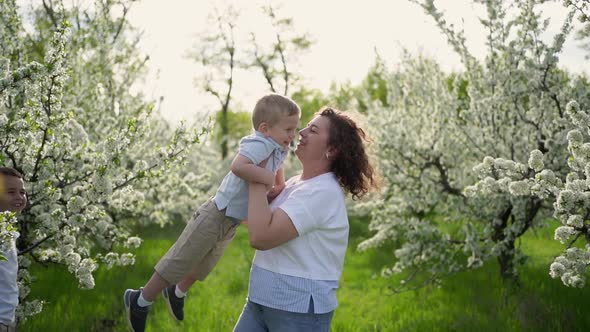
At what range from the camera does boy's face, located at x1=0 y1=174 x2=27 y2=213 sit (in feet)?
11.4

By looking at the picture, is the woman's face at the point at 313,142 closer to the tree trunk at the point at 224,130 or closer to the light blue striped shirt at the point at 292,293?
the light blue striped shirt at the point at 292,293

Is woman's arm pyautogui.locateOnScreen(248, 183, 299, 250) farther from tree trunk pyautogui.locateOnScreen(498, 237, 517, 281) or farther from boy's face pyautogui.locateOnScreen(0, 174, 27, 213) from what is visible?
tree trunk pyautogui.locateOnScreen(498, 237, 517, 281)

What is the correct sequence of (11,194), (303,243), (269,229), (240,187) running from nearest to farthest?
(269,229) < (303,243) < (240,187) < (11,194)

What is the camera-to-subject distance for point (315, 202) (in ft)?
9.08

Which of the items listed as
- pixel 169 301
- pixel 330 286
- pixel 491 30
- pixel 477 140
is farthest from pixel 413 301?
pixel 330 286

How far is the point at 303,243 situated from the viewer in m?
2.77

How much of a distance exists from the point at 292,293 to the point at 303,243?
239 mm

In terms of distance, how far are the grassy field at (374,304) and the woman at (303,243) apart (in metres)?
2.86

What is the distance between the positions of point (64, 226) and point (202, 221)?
1.84 meters

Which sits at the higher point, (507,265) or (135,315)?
(507,265)

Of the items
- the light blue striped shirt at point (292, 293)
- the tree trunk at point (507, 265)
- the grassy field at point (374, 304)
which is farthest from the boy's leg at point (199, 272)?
the tree trunk at point (507, 265)

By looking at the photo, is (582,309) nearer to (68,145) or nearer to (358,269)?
(358,269)

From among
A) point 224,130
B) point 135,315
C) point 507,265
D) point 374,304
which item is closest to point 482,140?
point 507,265

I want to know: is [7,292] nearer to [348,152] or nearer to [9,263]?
[9,263]
